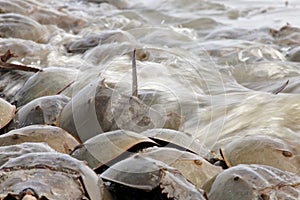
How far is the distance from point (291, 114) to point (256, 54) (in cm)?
226

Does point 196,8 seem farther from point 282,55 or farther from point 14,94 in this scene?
point 14,94

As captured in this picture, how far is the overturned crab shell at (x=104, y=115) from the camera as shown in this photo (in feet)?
9.29

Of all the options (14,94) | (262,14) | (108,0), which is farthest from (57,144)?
(108,0)

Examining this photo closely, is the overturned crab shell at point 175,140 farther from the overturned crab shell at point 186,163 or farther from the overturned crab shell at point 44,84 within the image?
the overturned crab shell at point 44,84

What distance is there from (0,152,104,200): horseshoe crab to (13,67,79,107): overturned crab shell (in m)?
1.74

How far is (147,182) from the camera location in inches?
72.4

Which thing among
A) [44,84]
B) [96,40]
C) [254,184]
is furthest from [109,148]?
[96,40]

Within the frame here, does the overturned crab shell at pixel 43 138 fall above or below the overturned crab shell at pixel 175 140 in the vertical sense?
Answer: above

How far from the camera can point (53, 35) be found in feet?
21.4

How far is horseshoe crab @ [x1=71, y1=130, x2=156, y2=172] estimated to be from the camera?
2197 mm

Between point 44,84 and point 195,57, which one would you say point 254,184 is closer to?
point 44,84

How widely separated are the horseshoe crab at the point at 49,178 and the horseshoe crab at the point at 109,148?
0.90 ft

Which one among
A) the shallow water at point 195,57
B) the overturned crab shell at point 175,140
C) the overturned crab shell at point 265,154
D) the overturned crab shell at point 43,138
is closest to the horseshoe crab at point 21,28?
the shallow water at point 195,57

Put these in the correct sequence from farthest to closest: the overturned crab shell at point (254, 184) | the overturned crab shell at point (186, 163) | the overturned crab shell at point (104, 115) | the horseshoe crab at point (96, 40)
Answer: the horseshoe crab at point (96, 40) → the overturned crab shell at point (104, 115) → the overturned crab shell at point (186, 163) → the overturned crab shell at point (254, 184)
